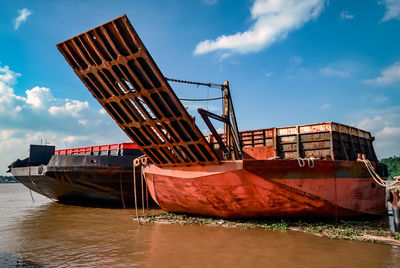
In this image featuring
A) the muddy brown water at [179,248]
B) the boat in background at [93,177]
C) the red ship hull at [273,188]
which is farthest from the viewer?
the boat in background at [93,177]

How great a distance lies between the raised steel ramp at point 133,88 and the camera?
696 cm

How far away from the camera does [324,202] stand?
808 centimetres

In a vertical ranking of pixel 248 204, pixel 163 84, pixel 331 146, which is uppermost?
pixel 163 84

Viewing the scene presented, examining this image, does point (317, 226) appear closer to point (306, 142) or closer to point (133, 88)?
point (306, 142)

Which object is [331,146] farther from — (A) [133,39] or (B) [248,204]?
(A) [133,39]

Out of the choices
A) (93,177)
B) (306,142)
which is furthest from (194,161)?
(93,177)

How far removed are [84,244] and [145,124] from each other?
12.8 ft

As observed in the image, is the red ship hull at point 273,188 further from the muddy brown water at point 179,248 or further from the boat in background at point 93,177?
the boat in background at point 93,177

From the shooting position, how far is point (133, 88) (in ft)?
25.3

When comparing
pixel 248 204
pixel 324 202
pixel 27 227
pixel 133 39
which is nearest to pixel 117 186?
pixel 27 227

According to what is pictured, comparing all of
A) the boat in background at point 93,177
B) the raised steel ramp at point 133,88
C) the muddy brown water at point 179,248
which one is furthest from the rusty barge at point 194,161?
the boat in background at point 93,177

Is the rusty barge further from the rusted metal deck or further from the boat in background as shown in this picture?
the boat in background

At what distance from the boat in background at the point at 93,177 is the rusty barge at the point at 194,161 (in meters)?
3.76

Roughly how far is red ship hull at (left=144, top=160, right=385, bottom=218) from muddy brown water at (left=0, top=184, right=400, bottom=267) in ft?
2.84
